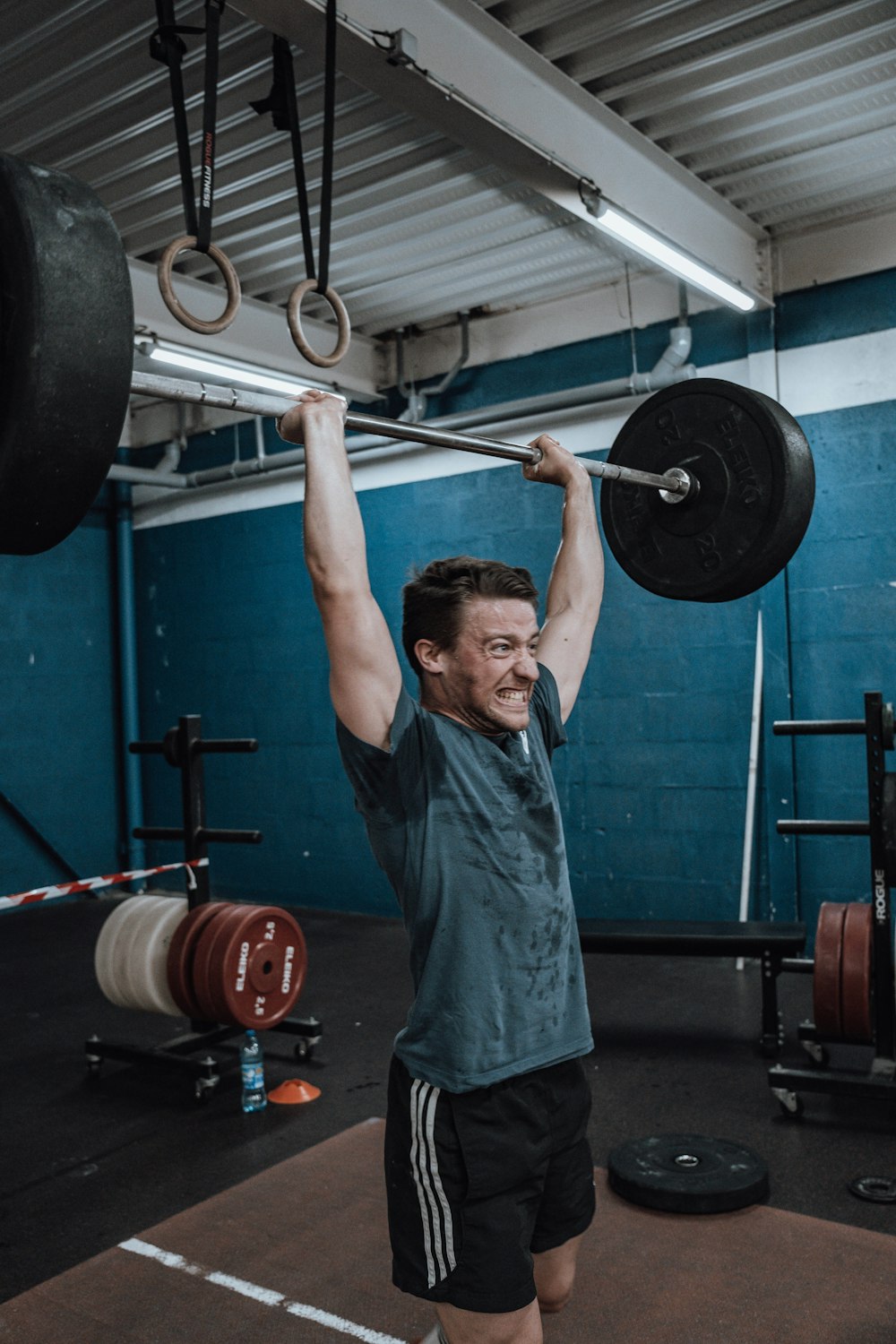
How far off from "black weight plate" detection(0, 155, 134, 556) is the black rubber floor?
6.08 feet

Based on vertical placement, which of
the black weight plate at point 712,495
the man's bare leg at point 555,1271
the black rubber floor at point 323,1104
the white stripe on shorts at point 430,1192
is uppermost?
the black weight plate at point 712,495

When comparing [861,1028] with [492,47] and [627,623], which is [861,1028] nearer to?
[627,623]

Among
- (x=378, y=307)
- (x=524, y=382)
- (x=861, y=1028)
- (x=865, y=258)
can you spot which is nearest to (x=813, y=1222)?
(x=861, y=1028)

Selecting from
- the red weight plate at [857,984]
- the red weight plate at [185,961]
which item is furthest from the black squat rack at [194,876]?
the red weight plate at [857,984]

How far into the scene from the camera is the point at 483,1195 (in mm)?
1353

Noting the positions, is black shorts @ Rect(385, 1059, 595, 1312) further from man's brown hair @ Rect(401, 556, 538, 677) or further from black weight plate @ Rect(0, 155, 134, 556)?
black weight plate @ Rect(0, 155, 134, 556)

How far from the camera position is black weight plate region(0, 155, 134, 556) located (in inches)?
41.6

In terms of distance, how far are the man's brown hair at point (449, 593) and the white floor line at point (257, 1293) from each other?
1.28 m

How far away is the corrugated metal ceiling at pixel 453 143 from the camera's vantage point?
3064mm

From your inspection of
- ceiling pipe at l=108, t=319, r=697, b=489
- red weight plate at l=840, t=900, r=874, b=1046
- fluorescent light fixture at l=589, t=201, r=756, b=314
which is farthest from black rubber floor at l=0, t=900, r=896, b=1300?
fluorescent light fixture at l=589, t=201, r=756, b=314

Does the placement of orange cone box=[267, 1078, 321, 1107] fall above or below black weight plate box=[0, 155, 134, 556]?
below

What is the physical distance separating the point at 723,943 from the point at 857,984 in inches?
23.3

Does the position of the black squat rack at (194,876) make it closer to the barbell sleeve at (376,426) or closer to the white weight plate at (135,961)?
the white weight plate at (135,961)

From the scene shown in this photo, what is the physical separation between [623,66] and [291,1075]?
10.7 feet
